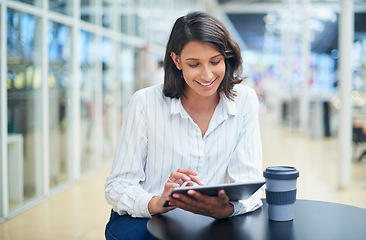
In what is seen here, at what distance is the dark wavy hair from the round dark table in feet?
1.61

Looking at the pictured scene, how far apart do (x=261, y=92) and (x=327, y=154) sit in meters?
21.2

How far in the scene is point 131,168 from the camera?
1602 millimetres

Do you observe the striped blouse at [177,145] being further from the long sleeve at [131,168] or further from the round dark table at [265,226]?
the round dark table at [265,226]

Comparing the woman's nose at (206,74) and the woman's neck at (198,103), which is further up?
the woman's nose at (206,74)

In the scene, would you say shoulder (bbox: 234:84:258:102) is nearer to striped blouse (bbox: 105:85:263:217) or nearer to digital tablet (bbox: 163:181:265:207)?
striped blouse (bbox: 105:85:263:217)

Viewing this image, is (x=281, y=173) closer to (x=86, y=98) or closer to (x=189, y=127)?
(x=189, y=127)

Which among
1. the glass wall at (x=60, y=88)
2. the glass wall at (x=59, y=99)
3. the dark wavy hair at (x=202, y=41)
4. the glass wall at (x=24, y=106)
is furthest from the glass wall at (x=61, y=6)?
the dark wavy hair at (x=202, y=41)

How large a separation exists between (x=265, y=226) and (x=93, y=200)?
327 centimetres

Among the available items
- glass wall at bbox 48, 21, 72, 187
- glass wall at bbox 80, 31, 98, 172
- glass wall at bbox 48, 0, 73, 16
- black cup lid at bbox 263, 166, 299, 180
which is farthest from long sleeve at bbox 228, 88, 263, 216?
glass wall at bbox 80, 31, 98, 172

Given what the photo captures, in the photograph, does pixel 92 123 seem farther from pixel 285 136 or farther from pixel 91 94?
pixel 285 136

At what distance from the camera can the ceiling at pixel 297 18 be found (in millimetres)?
18750

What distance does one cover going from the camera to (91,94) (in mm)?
5953

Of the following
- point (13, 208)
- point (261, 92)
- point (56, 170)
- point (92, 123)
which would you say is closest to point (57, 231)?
point (13, 208)

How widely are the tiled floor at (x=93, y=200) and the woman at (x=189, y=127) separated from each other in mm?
1743
